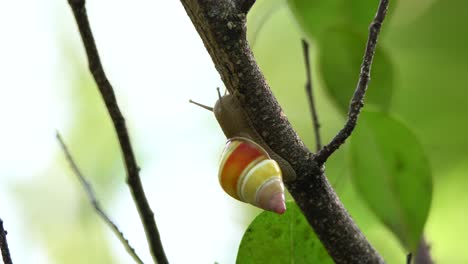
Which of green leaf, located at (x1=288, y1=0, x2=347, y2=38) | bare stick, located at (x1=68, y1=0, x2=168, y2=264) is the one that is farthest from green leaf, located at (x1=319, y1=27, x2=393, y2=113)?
bare stick, located at (x1=68, y1=0, x2=168, y2=264)

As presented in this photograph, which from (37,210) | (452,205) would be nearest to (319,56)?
(452,205)

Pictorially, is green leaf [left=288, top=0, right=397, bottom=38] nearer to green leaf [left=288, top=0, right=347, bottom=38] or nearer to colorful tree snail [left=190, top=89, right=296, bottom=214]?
green leaf [left=288, top=0, right=347, bottom=38]

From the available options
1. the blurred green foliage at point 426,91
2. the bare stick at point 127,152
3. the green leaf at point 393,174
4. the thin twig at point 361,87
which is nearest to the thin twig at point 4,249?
the bare stick at point 127,152

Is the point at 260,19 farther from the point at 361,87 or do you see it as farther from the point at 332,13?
the point at 361,87

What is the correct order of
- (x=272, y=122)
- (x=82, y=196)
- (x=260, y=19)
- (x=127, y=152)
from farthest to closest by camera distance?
1. (x=82, y=196)
2. (x=260, y=19)
3. (x=272, y=122)
4. (x=127, y=152)

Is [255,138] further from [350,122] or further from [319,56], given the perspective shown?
[319,56]

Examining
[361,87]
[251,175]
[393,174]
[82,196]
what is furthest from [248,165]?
[82,196]

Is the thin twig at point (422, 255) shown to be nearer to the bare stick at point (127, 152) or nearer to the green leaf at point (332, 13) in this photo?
the green leaf at point (332, 13)
